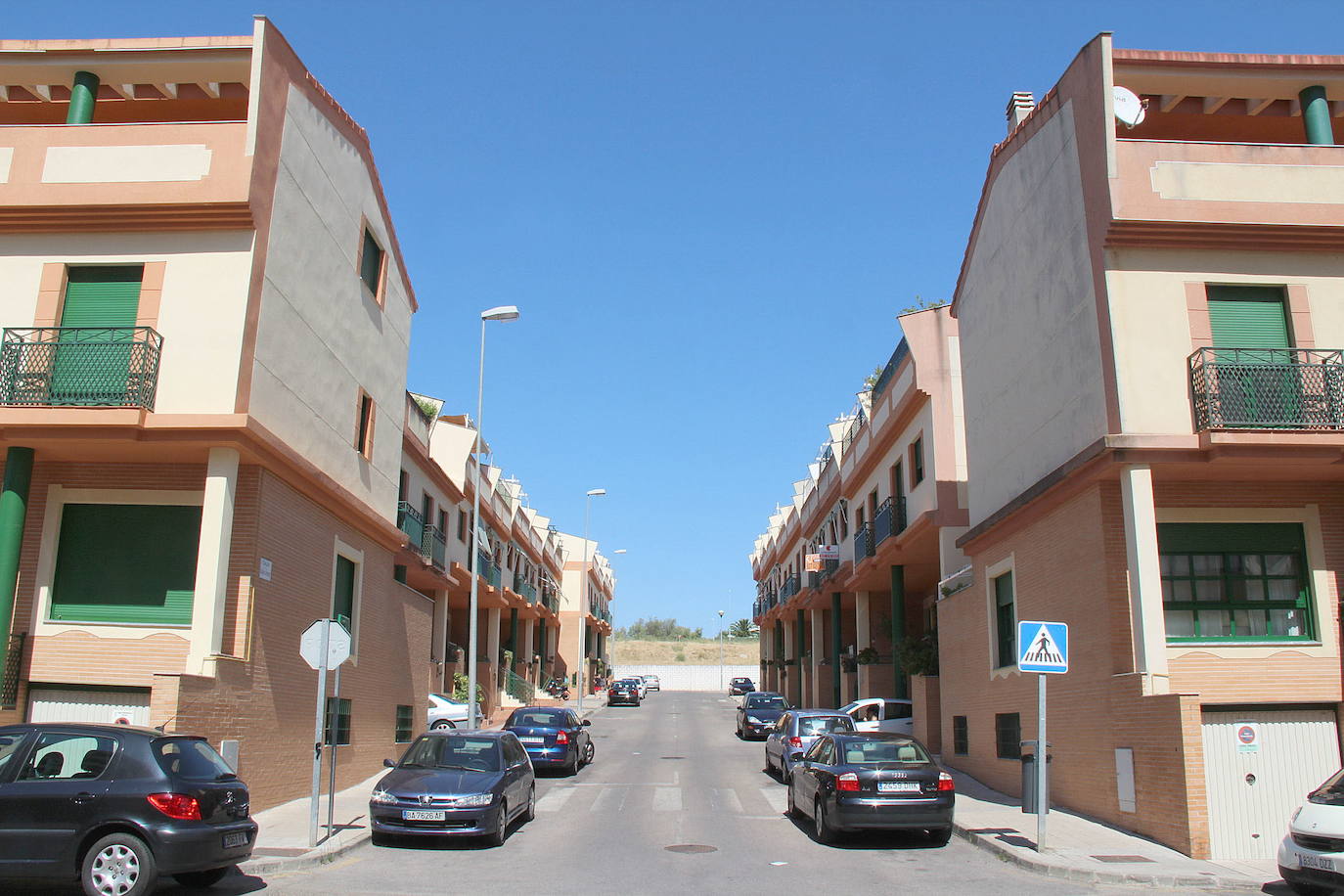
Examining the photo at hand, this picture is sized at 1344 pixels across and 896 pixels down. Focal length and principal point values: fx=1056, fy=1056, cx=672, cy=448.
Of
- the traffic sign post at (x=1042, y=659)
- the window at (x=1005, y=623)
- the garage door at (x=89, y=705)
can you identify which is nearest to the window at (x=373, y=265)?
the garage door at (x=89, y=705)

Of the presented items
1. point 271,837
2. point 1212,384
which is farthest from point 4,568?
point 1212,384

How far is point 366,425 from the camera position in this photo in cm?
2203

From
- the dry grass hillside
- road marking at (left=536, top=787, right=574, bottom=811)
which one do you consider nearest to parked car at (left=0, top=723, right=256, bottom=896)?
road marking at (left=536, top=787, right=574, bottom=811)

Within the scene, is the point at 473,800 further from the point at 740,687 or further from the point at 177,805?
the point at 740,687

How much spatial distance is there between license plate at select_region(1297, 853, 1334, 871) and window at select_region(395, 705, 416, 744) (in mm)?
18424

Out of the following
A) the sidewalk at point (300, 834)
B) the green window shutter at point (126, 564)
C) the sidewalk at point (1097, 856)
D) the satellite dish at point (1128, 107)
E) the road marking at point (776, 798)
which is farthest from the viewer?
the road marking at point (776, 798)

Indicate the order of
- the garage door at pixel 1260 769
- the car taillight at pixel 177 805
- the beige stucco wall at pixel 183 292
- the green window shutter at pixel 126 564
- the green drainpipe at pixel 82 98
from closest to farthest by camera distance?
the car taillight at pixel 177 805, the garage door at pixel 1260 769, the beige stucco wall at pixel 183 292, the green window shutter at pixel 126 564, the green drainpipe at pixel 82 98

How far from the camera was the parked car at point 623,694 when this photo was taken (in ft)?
188

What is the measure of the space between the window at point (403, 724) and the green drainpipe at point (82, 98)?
13.5m

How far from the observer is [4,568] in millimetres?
15016

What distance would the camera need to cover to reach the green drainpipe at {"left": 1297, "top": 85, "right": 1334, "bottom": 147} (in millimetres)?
16656

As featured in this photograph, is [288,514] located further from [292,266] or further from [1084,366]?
[1084,366]

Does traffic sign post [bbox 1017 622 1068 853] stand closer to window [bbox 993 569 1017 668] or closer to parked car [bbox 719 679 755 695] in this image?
window [bbox 993 569 1017 668]

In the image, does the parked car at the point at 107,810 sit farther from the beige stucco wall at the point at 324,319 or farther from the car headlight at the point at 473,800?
the beige stucco wall at the point at 324,319
